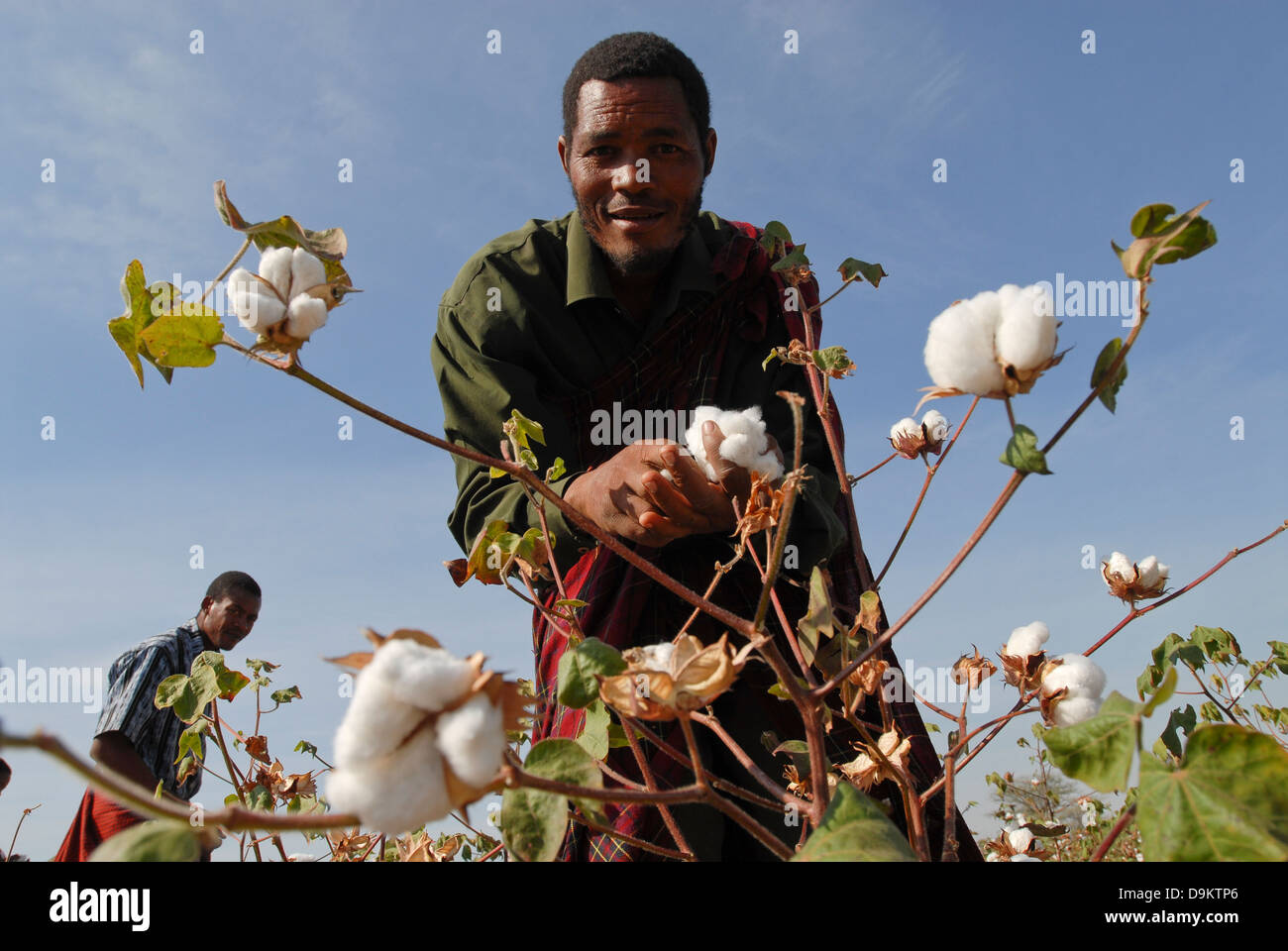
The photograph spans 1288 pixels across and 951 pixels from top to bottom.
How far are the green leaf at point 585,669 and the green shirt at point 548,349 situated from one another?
959mm

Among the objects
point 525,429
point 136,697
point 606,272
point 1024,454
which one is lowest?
point 136,697

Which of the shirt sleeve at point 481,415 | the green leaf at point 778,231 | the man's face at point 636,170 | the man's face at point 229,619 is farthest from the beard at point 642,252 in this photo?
the man's face at point 229,619

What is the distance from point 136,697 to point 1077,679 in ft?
11.8

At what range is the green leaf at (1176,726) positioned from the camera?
1730 millimetres

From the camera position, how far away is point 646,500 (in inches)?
42.6

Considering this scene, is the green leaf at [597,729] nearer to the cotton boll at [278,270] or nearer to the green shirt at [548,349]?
the cotton boll at [278,270]

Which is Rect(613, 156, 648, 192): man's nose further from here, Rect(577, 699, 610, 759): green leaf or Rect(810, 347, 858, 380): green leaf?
Rect(577, 699, 610, 759): green leaf

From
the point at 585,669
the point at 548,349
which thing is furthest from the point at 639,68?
the point at 585,669

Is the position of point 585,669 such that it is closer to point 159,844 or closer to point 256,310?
point 159,844

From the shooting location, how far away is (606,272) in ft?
6.19

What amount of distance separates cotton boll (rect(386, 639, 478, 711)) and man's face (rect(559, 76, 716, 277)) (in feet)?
5.14

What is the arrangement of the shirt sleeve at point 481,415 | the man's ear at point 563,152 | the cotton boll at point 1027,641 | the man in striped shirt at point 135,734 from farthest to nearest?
the man in striped shirt at point 135,734, the man's ear at point 563,152, the shirt sleeve at point 481,415, the cotton boll at point 1027,641

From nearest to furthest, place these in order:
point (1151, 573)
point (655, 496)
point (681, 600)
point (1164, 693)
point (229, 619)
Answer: point (1164, 693)
point (655, 496)
point (1151, 573)
point (681, 600)
point (229, 619)

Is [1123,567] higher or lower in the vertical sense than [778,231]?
lower
